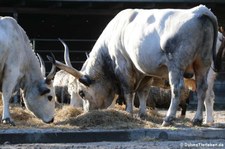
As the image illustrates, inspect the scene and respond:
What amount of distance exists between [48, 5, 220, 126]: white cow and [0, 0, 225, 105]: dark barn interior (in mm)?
5439

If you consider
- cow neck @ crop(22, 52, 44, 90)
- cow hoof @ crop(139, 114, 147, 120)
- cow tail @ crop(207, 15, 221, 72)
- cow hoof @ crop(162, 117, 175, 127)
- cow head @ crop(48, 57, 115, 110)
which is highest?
cow tail @ crop(207, 15, 221, 72)

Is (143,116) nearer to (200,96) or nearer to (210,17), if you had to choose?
(200,96)


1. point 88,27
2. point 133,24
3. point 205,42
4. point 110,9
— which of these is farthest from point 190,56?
point 88,27

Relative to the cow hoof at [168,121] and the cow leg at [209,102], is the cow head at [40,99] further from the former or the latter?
the cow leg at [209,102]

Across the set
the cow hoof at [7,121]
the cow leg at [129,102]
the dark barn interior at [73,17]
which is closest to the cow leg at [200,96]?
the cow leg at [129,102]

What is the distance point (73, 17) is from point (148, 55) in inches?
513

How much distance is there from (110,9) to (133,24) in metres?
9.55

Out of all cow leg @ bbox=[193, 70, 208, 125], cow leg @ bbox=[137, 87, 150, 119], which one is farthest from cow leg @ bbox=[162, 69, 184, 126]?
cow leg @ bbox=[137, 87, 150, 119]

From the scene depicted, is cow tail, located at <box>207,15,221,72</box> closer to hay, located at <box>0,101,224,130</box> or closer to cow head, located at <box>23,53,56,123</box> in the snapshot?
hay, located at <box>0,101,224,130</box>

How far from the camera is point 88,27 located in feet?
81.5

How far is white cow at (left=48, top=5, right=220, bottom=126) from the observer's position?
37.2 feet

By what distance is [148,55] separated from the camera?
1194 cm

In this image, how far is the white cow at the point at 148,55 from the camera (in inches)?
447

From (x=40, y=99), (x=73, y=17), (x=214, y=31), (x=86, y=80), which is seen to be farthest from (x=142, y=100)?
(x=73, y=17)
